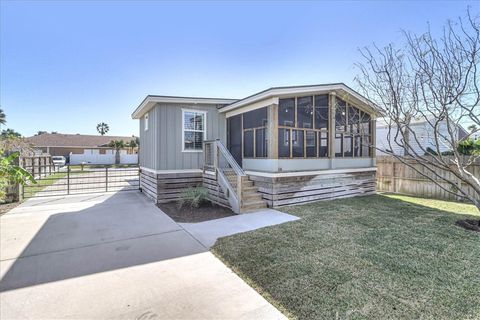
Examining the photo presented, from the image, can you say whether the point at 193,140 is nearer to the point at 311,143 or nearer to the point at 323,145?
the point at 311,143

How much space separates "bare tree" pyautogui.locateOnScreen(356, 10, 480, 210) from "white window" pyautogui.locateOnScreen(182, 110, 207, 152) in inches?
225

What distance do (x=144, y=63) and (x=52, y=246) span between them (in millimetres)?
8992

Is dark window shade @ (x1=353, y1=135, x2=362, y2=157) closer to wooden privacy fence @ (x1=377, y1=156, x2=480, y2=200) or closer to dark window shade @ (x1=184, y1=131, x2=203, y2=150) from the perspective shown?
wooden privacy fence @ (x1=377, y1=156, x2=480, y2=200)

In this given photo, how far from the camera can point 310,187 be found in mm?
8094

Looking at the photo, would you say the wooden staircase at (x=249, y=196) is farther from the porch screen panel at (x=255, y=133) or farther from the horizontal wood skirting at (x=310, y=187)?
the porch screen panel at (x=255, y=133)

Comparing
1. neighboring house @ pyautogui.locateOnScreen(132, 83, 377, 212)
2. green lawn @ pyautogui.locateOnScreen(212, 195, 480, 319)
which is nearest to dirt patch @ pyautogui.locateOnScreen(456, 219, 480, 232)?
green lawn @ pyautogui.locateOnScreen(212, 195, 480, 319)

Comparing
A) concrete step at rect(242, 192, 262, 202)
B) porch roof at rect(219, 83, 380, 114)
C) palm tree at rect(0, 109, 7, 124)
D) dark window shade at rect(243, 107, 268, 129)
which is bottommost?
concrete step at rect(242, 192, 262, 202)

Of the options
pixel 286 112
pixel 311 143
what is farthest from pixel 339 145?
pixel 286 112

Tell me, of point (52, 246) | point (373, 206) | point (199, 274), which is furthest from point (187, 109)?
point (373, 206)

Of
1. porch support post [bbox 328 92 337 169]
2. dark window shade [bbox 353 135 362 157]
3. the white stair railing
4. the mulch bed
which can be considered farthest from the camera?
dark window shade [bbox 353 135 362 157]

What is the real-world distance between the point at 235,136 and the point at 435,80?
20.7ft

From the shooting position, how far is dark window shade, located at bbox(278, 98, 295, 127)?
7.72 meters

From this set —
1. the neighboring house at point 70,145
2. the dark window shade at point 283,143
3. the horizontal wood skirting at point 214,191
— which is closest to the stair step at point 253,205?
the horizontal wood skirting at point 214,191

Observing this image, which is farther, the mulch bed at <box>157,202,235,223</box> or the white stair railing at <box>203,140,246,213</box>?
the white stair railing at <box>203,140,246,213</box>
